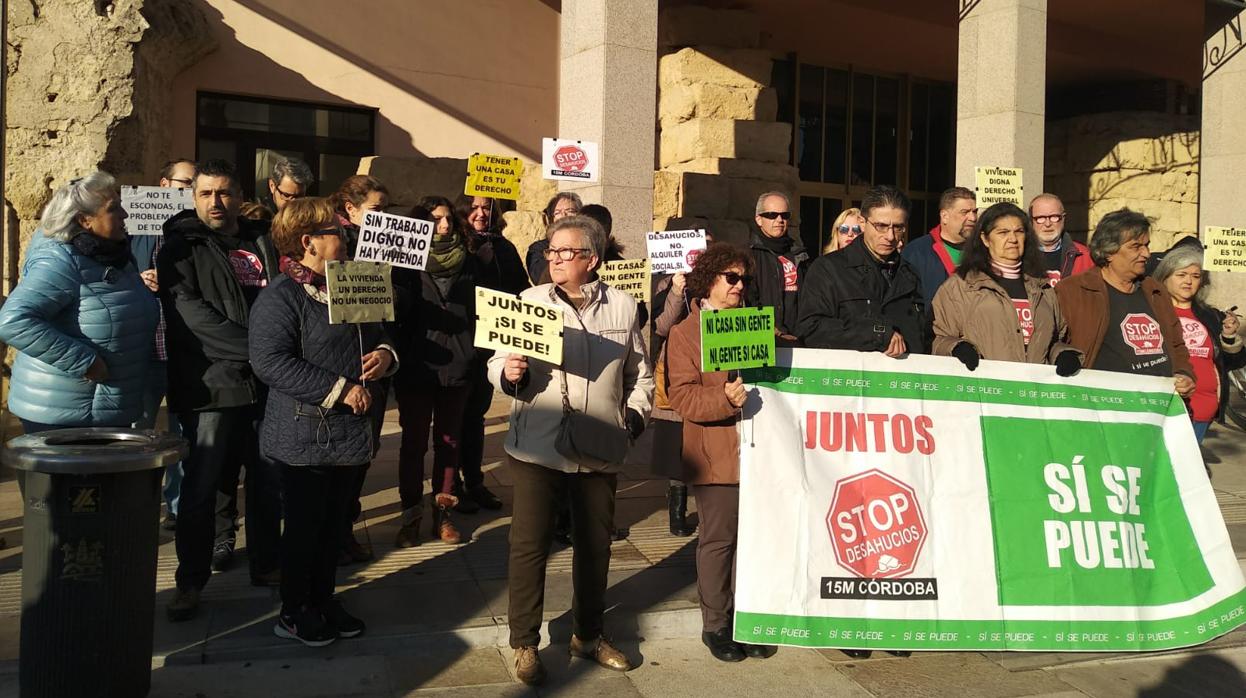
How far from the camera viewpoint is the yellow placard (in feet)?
24.1

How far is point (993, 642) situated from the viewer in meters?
4.93

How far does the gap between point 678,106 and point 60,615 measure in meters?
11.3

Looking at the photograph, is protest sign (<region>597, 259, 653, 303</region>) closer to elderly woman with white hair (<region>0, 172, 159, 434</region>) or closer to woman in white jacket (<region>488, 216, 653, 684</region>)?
woman in white jacket (<region>488, 216, 653, 684</region>)

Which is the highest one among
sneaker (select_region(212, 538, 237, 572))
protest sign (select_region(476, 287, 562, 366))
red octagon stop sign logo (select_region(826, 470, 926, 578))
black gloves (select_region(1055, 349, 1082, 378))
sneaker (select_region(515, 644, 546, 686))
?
protest sign (select_region(476, 287, 562, 366))

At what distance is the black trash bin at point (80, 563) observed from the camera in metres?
3.98

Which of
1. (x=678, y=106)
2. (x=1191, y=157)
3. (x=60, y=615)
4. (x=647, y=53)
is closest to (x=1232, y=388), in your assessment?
(x=1191, y=157)

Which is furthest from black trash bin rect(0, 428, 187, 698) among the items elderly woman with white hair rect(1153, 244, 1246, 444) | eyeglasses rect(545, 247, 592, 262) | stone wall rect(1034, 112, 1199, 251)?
stone wall rect(1034, 112, 1199, 251)

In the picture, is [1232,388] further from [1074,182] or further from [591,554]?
[591,554]

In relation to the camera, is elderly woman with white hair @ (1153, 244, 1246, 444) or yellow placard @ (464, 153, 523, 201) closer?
elderly woman with white hair @ (1153, 244, 1246, 444)

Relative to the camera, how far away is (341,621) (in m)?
5.02

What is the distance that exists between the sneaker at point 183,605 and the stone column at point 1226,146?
Answer: 1171 centimetres

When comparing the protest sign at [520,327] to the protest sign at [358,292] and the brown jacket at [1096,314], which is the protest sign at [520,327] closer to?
the protest sign at [358,292]

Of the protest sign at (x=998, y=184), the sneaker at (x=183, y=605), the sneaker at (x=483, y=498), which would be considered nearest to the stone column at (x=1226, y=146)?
the protest sign at (x=998, y=184)

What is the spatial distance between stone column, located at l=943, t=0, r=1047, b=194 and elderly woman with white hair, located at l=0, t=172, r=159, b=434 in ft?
27.7
